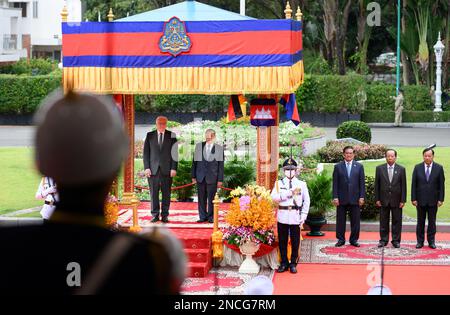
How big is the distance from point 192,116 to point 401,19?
13.1 meters

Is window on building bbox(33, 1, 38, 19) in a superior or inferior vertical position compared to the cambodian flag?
superior

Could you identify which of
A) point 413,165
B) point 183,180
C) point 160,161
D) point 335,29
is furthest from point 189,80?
point 335,29

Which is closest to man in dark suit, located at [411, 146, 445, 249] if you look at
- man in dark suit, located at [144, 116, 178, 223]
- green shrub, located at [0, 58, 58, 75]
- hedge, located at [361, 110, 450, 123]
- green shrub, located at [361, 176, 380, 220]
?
green shrub, located at [361, 176, 380, 220]

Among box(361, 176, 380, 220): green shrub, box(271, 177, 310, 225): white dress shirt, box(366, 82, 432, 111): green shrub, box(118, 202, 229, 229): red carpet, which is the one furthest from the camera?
box(366, 82, 432, 111): green shrub

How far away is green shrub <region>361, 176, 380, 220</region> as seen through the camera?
18531mm

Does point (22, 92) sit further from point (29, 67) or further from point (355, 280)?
point (355, 280)

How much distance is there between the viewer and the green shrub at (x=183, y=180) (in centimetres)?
1977

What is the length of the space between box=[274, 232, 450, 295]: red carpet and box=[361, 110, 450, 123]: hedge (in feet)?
102

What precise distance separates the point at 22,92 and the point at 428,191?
104ft

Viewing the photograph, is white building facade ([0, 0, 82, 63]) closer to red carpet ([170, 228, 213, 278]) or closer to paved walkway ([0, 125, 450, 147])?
paved walkway ([0, 125, 450, 147])

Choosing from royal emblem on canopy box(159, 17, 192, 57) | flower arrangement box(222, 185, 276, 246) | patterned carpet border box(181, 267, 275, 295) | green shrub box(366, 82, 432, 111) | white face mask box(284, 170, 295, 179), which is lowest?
patterned carpet border box(181, 267, 275, 295)

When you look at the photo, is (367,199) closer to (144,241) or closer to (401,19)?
(144,241)

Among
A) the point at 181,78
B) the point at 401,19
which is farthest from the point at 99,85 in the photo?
the point at 401,19

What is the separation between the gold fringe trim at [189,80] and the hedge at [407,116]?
1159 inches
